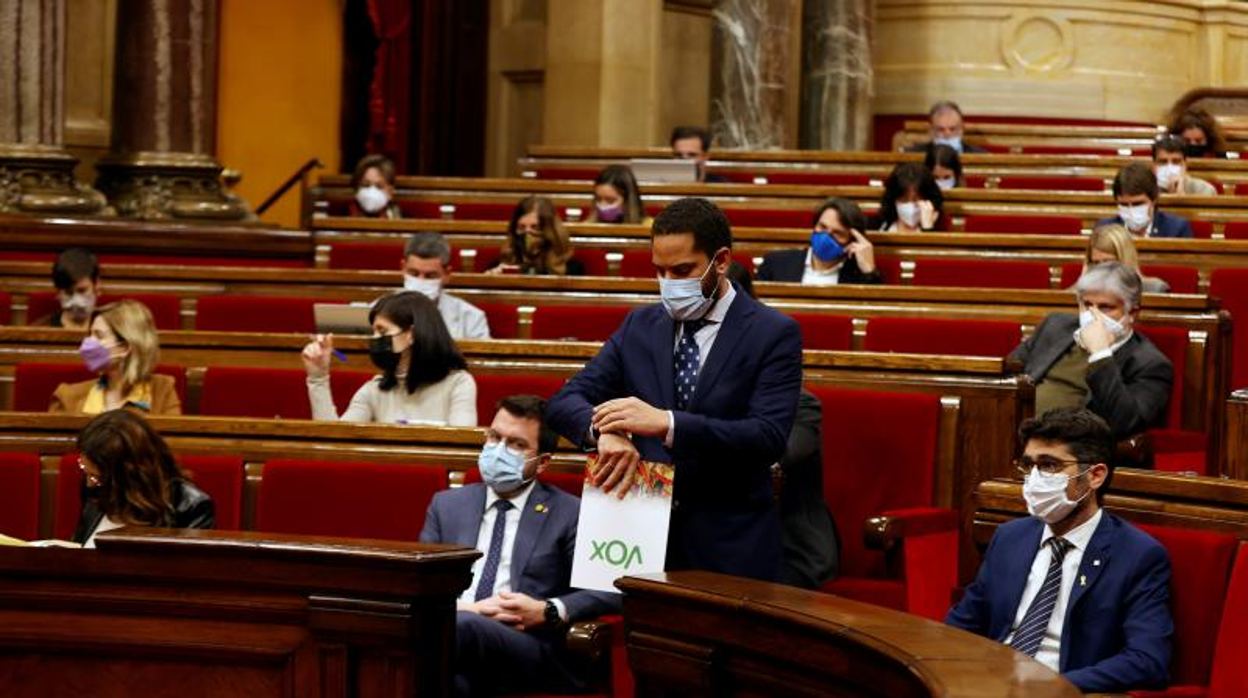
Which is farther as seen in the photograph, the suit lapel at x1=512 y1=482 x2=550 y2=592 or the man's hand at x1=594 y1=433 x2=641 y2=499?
the suit lapel at x1=512 y1=482 x2=550 y2=592

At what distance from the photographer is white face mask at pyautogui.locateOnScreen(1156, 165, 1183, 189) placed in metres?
9.00

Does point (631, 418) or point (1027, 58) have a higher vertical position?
point (1027, 58)

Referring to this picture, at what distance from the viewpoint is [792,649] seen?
2.80 meters

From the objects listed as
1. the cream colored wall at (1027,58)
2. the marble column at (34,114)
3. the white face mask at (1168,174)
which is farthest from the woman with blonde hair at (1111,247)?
the cream colored wall at (1027,58)

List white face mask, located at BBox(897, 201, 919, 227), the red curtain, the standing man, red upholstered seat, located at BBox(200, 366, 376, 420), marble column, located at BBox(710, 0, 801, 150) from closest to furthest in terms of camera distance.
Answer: red upholstered seat, located at BBox(200, 366, 376, 420)
the standing man
white face mask, located at BBox(897, 201, 919, 227)
marble column, located at BBox(710, 0, 801, 150)
the red curtain

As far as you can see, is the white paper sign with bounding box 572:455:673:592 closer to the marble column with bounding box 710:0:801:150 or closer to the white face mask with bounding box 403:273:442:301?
the white face mask with bounding box 403:273:442:301

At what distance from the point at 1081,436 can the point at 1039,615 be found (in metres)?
0.31

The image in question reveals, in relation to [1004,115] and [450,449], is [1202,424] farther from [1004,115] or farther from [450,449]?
[1004,115]

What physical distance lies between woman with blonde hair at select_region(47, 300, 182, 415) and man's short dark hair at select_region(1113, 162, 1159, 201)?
357 centimetres

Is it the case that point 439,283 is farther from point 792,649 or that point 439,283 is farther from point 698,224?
point 792,649

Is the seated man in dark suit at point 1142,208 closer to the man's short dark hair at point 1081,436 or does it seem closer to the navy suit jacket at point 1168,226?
the navy suit jacket at point 1168,226

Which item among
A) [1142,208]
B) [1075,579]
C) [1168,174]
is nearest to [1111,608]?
[1075,579]

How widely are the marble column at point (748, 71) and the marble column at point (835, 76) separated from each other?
90 centimetres

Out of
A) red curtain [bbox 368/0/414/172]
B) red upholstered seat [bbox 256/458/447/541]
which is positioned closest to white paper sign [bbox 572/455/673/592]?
red upholstered seat [bbox 256/458/447/541]
